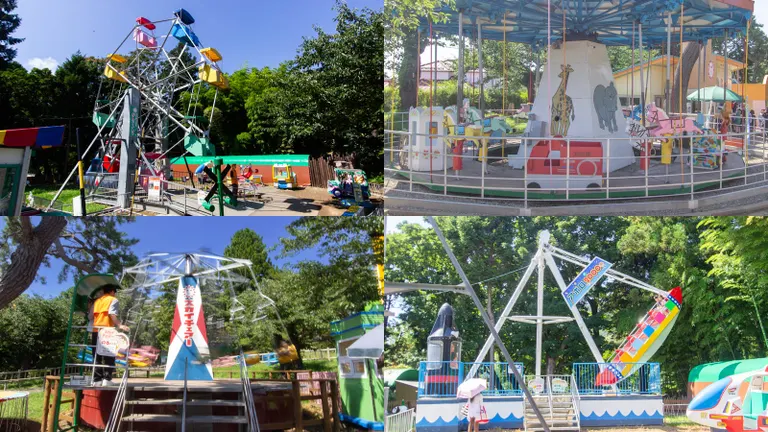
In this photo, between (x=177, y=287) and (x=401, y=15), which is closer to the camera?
(x=177, y=287)

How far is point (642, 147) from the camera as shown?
881cm

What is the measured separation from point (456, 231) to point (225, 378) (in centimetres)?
509

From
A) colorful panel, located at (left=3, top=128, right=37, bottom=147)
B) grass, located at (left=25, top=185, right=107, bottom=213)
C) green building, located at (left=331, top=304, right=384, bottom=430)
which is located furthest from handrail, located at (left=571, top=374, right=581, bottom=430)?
grass, located at (left=25, top=185, right=107, bottom=213)

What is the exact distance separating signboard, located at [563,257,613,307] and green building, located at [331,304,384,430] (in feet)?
8.03

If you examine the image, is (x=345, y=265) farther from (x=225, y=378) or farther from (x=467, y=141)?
(x=467, y=141)

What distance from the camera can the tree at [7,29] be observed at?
403 inches

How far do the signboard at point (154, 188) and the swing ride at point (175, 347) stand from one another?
125 inches


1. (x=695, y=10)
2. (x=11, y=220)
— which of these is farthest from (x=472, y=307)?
(x=11, y=220)

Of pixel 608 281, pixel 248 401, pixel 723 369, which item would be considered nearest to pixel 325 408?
pixel 248 401

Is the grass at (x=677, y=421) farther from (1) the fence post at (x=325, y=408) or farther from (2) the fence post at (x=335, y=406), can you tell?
(1) the fence post at (x=325, y=408)

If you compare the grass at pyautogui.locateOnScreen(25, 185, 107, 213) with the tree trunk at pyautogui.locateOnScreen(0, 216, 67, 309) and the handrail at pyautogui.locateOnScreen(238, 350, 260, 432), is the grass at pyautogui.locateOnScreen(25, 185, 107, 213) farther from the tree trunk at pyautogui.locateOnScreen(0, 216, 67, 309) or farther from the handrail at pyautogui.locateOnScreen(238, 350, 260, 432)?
the handrail at pyautogui.locateOnScreen(238, 350, 260, 432)

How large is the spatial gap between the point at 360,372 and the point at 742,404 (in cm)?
345

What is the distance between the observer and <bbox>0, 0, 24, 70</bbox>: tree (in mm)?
10242

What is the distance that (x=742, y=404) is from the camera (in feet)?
19.5
